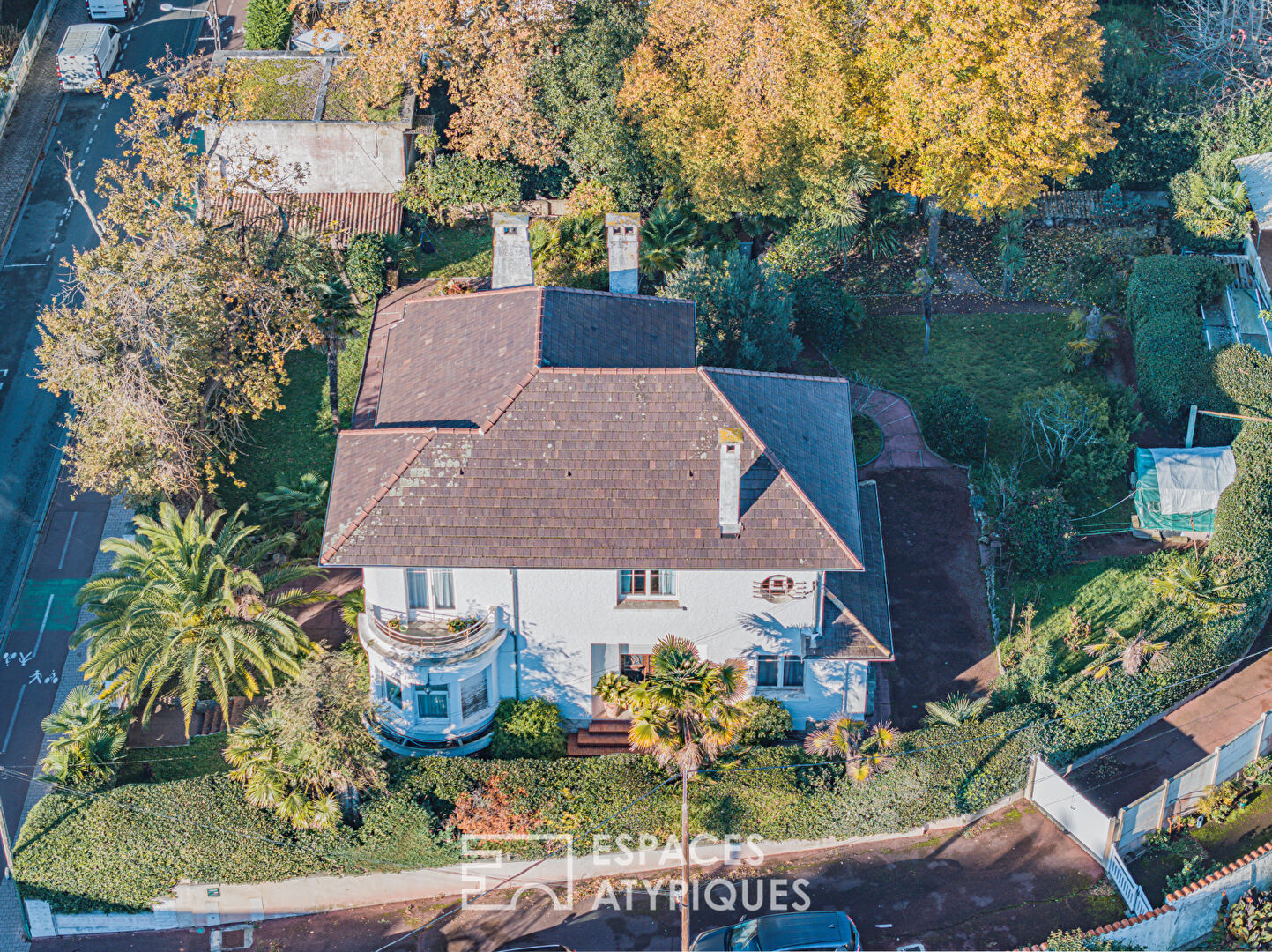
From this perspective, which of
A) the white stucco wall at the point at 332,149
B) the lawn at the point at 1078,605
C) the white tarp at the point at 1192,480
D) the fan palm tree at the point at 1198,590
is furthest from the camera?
the white stucco wall at the point at 332,149

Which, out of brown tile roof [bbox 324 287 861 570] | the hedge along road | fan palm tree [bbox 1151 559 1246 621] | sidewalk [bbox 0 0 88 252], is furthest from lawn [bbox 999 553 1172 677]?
sidewalk [bbox 0 0 88 252]

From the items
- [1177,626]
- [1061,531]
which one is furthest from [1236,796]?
[1061,531]

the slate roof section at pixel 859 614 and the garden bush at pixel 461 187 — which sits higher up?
the garden bush at pixel 461 187

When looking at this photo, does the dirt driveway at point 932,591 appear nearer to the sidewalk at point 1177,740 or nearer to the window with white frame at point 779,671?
the window with white frame at point 779,671

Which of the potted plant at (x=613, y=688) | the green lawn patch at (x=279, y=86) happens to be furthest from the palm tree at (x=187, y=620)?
the green lawn patch at (x=279, y=86)

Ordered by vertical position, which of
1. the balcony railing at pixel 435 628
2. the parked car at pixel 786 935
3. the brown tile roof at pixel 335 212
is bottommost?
the parked car at pixel 786 935

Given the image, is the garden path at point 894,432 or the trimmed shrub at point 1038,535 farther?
the garden path at point 894,432
